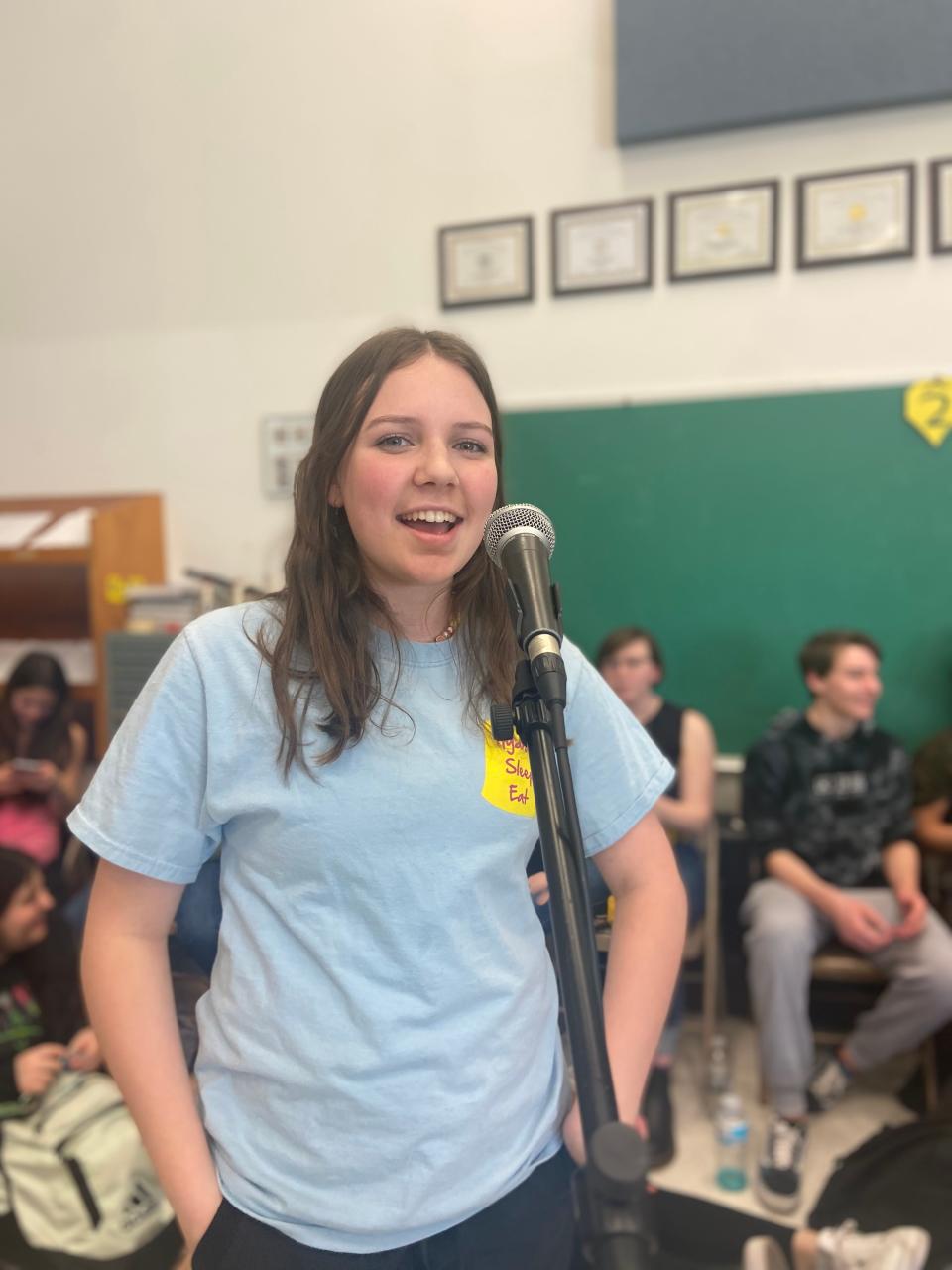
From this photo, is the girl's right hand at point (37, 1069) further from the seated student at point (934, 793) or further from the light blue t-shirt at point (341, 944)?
the seated student at point (934, 793)

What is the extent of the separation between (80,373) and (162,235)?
62cm

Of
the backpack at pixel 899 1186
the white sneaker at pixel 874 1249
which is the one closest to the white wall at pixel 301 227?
the backpack at pixel 899 1186

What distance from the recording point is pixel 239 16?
10.6 feet

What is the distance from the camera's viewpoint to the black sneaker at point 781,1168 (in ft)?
6.35

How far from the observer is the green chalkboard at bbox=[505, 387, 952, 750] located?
9.05 ft

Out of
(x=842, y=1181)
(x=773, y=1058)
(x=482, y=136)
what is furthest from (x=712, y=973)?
(x=482, y=136)

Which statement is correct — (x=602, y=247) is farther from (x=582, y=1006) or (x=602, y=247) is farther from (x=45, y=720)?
(x=582, y=1006)

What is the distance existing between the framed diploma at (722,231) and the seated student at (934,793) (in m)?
1.52

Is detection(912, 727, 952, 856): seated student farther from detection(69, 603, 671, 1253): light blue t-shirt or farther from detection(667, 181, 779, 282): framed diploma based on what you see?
detection(69, 603, 671, 1253): light blue t-shirt

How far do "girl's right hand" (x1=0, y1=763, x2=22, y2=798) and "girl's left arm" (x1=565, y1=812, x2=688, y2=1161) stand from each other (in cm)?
230

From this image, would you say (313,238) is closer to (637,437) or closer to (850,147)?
(637,437)

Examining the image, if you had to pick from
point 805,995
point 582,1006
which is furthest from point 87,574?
point 582,1006

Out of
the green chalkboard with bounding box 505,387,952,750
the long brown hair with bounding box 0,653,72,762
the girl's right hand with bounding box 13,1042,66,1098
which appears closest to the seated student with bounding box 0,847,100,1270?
the girl's right hand with bounding box 13,1042,66,1098

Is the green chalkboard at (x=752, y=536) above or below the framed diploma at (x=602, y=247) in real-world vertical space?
below
